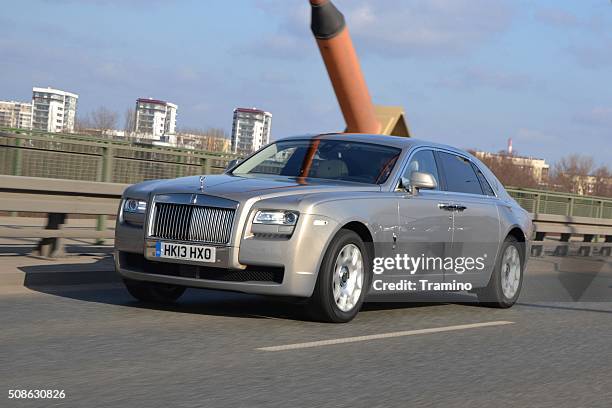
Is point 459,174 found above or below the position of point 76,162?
above

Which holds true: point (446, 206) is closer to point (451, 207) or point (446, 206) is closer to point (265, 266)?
point (451, 207)

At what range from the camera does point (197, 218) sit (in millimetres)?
8320

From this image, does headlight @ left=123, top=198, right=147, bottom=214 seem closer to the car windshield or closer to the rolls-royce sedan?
the rolls-royce sedan

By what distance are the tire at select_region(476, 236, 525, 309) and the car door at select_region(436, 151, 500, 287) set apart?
160 millimetres

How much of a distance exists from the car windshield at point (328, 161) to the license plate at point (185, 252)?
162 centimetres

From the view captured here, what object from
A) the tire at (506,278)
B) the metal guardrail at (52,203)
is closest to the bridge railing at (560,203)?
the tire at (506,278)

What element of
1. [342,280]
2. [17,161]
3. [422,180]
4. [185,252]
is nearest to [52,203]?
[185,252]

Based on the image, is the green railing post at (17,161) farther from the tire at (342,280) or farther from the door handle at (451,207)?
the tire at (342,280)

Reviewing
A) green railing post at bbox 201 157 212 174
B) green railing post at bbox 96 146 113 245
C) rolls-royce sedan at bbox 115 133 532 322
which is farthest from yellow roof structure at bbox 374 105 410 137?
rolls-royce sedan at bbox 115 133 532 322

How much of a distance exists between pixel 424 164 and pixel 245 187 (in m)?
2.28

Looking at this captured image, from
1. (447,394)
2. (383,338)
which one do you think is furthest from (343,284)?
(447,394)

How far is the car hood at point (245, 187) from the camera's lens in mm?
8344

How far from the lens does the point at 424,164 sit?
33.1 feet

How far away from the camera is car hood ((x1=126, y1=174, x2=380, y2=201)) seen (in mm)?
8344
